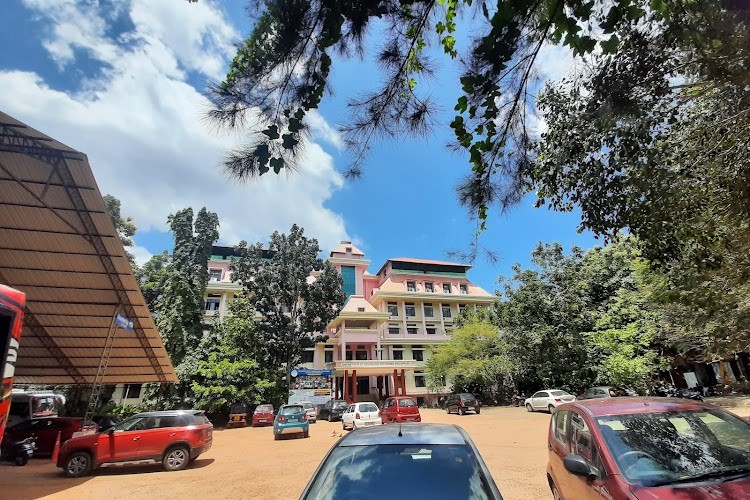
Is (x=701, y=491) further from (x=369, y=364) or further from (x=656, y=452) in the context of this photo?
(x=369, y=364)

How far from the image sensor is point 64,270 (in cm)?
1238

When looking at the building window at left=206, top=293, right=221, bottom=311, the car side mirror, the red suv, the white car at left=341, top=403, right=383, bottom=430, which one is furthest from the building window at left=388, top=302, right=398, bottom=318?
the car side mirror

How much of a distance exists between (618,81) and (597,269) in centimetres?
2598

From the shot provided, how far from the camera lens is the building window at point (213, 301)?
37.3m

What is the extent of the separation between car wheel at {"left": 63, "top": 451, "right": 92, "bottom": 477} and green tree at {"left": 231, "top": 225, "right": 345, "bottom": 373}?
16230mm

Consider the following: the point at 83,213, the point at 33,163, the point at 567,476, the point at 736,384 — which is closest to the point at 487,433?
the point at 567,476

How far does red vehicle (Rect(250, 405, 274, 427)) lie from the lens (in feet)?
76.3

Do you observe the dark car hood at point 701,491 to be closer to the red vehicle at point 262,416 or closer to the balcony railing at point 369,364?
the red vehicle at point 262,416

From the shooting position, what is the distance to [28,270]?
12445 mm

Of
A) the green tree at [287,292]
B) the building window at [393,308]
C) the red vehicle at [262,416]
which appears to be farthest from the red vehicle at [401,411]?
the building window at [393,308]

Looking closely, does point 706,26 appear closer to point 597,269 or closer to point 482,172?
point 482,172

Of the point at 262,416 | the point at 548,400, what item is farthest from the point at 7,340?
the point at 548,400

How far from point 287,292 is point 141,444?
58.0 ft

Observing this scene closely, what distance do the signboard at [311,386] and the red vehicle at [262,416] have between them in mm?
5740
